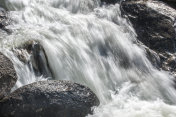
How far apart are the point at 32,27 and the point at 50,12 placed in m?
1.02

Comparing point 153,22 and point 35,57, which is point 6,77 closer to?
point 35,57

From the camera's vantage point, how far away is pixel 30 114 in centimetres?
631

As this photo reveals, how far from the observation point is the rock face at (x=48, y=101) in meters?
6.32

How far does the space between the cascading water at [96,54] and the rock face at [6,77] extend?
0.63 m

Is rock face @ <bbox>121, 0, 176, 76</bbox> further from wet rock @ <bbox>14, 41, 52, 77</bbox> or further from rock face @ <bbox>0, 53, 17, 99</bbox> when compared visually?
rock face @ <bbox>0, 53, 17, 99</bbox>

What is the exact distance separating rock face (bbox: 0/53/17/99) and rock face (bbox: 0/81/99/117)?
140 mm

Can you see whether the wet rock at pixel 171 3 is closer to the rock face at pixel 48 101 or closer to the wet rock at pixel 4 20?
the wet rock at pixel 4 20

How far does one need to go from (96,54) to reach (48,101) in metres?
2.69

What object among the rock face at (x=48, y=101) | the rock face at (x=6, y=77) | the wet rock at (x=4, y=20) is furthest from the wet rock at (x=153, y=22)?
the rock face at (x=6, y=77)

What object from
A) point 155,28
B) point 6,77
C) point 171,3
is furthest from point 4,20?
point 171,3

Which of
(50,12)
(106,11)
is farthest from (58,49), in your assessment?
(106,11)

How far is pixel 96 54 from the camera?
29.1ft

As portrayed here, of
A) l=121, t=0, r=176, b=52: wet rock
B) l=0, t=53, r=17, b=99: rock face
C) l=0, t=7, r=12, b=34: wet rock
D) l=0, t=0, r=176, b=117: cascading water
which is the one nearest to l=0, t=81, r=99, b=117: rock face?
l=0, t=53, r=17, b=99: rock face

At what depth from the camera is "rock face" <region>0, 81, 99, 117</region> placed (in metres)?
6.32
